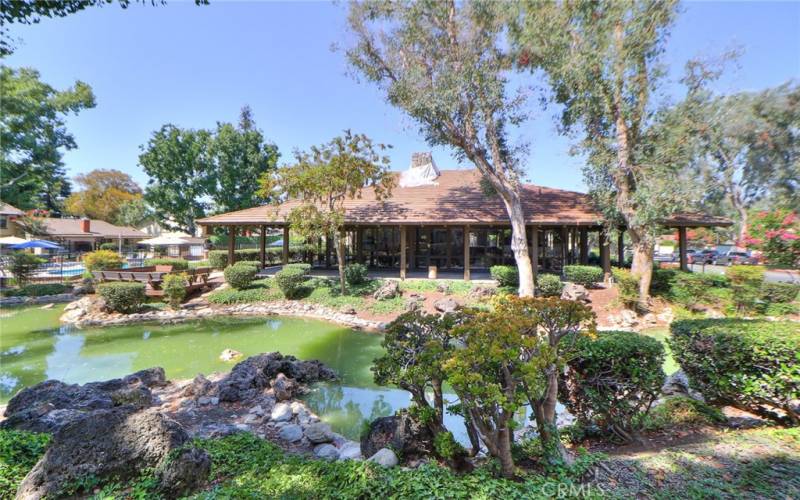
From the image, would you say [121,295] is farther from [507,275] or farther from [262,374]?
[507,275]

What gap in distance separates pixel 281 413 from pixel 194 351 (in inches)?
181

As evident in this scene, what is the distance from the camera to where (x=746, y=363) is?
326 centimetres

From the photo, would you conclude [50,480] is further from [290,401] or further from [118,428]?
[290,401]

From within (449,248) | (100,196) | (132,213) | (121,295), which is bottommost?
(121,295)

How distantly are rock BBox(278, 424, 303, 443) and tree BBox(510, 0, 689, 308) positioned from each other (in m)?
10.5

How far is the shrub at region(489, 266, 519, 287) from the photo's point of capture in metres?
12.0

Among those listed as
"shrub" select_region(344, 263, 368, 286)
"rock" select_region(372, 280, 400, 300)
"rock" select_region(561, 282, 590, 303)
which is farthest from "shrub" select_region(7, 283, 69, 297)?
"rock" select_region(561, 282, 590, 303)

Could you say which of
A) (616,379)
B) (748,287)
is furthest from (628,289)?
(616,379)

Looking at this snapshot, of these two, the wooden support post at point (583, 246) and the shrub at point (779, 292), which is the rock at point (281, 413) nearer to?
the shrub at point (779, 292)

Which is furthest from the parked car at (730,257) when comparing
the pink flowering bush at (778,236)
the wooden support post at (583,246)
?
the pink flowering bush at (778,236)

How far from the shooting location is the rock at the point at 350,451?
3689 mm

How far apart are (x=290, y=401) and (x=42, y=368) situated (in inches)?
228

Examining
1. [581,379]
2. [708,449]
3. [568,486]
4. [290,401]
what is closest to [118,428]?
[290,401]

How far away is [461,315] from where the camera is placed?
11.4 feet
